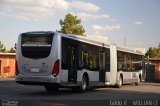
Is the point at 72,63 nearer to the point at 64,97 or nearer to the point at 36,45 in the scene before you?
the point at 36,45

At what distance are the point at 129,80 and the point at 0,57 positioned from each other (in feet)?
100

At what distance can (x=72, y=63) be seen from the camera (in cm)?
2145

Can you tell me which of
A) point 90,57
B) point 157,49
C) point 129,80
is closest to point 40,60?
point 90,57

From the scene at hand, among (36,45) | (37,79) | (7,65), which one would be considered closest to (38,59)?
(36,45)

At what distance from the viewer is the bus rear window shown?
20.1 meters

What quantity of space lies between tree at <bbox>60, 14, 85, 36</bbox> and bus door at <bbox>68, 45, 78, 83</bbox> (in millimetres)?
39368

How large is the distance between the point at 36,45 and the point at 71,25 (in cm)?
4204

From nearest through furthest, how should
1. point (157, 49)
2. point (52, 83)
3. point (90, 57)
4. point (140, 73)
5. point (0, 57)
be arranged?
point (52, 83), point (90, 57), point (140, 73), point (0, 57), point (157, 49)

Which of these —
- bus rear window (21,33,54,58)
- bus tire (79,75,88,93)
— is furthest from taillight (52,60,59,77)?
bus tire (79,75,88,93)

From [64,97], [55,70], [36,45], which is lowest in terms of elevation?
[64,97]

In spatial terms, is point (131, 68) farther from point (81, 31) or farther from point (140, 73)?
point (81, 31)

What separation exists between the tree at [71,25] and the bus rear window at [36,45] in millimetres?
40699

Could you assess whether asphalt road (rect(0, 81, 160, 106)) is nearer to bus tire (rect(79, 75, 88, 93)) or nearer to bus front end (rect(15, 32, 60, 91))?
bus tire (rect(79, 75, 88, 93))

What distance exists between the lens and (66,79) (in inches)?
815
